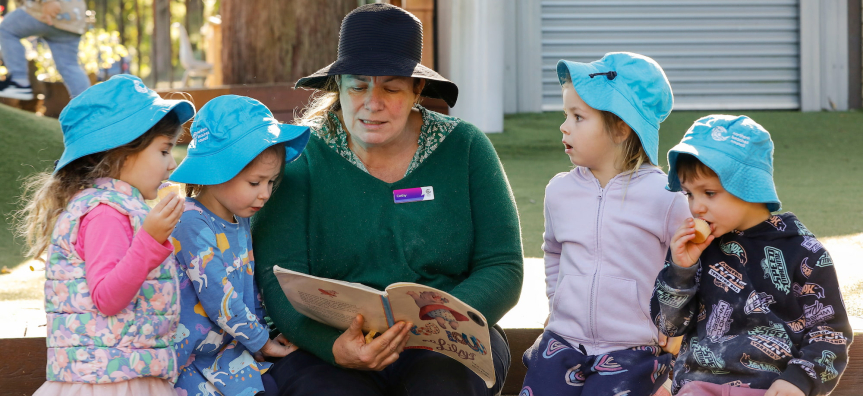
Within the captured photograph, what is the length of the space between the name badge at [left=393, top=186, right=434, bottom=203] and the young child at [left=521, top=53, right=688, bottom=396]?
423 mm

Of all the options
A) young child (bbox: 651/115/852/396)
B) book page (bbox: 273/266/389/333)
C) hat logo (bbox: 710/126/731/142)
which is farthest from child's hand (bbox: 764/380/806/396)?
book page (bbox: 273/266/389/333)

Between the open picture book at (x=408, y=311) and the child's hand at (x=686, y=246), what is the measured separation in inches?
20.6

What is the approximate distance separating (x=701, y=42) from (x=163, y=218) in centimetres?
891

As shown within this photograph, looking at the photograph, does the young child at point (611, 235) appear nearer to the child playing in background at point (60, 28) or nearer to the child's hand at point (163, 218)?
the child's hand at point (163, 218)

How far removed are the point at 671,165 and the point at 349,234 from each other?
37.7 inches

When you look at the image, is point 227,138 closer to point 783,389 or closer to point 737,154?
point 737,154

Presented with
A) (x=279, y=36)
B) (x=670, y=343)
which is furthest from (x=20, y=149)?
(x=670, y=343)

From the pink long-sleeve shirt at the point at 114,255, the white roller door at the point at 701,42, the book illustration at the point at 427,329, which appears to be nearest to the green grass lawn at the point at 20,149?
the pink long-sleeve shirt at the point at 114,255

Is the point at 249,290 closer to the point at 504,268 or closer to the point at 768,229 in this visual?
the point at 504,268

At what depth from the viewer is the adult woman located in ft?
7.72

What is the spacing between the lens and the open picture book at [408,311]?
1.97 meters

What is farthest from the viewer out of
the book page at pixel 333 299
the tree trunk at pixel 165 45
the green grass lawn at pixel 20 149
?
the tree trunk at pixel 165 45

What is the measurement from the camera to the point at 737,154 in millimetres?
2039

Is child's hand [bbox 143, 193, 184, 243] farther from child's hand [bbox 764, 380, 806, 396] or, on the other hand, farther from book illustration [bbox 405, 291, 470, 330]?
child's hand [bbox 764, 380, 806, 396]
